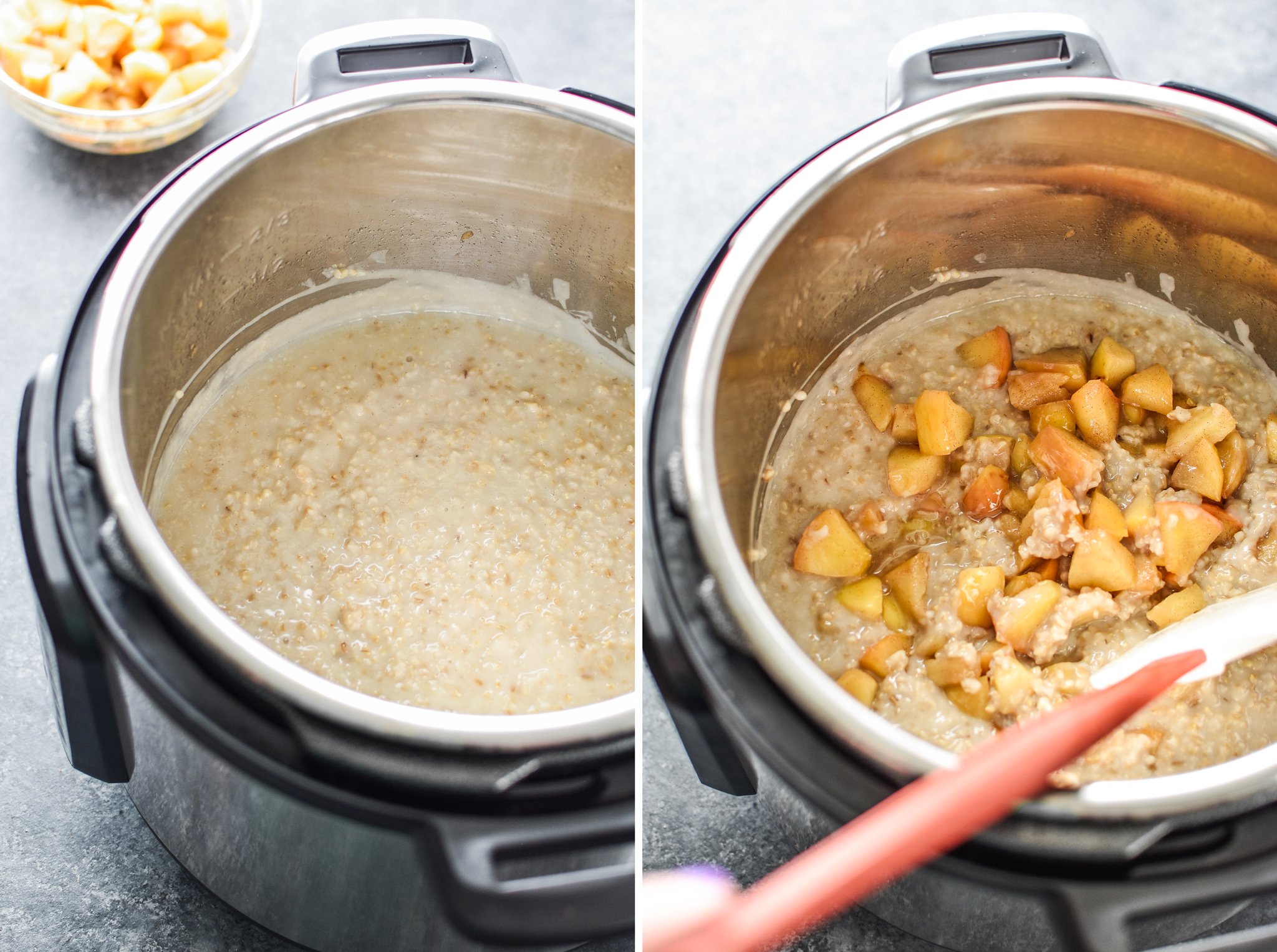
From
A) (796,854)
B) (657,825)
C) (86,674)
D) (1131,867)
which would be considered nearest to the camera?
(1131,867)

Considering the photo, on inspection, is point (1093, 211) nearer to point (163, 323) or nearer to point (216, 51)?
point (163, 323)

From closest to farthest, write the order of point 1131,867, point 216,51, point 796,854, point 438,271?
point 1131,867, point 796,854, point 438,271, point 216,51

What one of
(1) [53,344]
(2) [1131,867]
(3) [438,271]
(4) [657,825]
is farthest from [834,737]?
(1) [53,344]

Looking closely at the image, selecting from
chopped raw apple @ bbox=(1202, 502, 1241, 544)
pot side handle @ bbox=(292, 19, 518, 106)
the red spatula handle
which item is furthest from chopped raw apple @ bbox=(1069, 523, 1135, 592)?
pot side handle @ bbox=(292, 19, 518, 106)

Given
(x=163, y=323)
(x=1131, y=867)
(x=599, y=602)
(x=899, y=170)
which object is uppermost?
(x=899, y=170)

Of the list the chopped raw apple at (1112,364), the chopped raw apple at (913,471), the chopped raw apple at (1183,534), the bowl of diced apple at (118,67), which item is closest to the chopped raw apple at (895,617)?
the chopped raw apple at (913,471)

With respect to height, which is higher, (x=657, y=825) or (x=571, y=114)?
(x=571, y=114)

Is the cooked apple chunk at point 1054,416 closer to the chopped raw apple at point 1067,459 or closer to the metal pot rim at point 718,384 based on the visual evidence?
the chopped raw apple at point 1067,459

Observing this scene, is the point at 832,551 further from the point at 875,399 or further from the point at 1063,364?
the point at 1063,364
